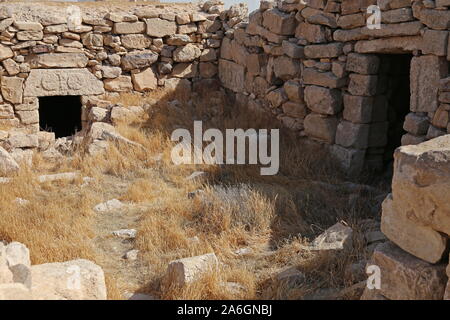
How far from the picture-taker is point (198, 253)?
4.62m

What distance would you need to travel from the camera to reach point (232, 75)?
9469 mm

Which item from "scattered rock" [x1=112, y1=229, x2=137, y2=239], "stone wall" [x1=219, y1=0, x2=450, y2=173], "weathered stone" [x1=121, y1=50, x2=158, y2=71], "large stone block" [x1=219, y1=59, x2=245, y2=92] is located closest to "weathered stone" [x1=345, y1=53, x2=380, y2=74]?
"stone wall" [x1=219, y1=0, x2=450, y2=173]

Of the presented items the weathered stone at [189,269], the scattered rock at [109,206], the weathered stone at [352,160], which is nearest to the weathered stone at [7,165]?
the scattered rock at [109,206]

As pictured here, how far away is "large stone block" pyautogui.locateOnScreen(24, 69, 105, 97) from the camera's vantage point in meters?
9.01

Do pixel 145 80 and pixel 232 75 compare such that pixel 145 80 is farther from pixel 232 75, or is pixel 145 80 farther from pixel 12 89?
pixel 12 89

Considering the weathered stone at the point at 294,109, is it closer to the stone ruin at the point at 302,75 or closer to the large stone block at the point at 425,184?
the stone ruin at the point at 302,75

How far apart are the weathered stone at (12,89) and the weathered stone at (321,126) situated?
4.68 meters

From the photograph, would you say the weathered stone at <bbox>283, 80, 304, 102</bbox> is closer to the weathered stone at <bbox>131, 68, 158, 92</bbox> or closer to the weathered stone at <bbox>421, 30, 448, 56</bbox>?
the weathered stone at <bbox>421, 30, 448, 56</bbox>
